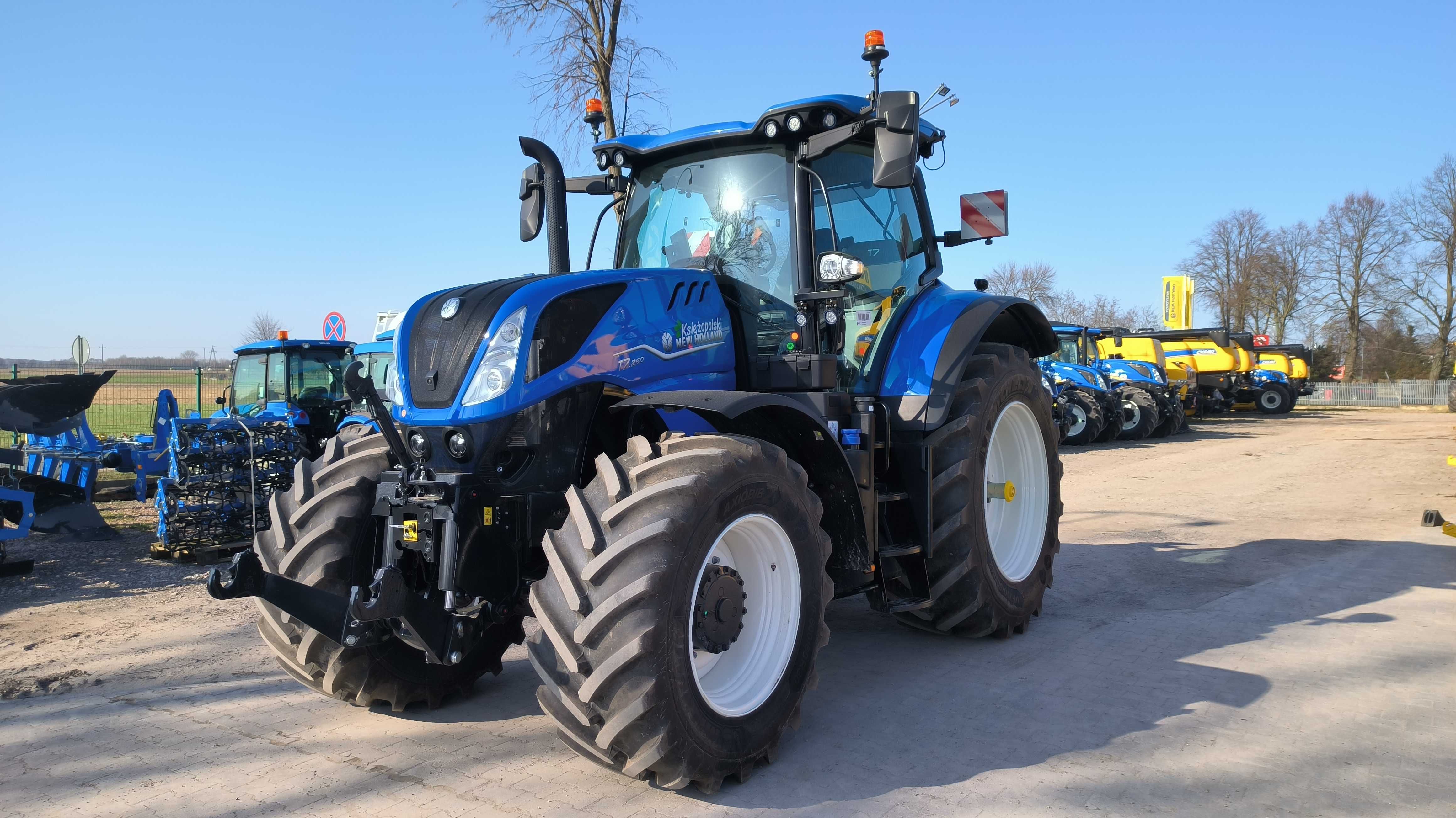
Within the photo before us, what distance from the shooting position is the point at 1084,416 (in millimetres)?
18344

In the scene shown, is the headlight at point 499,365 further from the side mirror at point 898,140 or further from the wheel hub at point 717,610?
the side mirror at point 898,140

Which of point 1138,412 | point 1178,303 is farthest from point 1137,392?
point 1178,303

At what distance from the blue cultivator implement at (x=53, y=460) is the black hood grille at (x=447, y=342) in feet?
20.3

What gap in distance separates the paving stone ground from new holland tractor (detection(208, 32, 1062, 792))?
246mm

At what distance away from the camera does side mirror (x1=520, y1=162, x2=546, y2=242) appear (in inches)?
184

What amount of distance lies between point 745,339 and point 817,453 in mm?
674

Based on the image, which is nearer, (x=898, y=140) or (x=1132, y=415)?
(x=898, y=140)

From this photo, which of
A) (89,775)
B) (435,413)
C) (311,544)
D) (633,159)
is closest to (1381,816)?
(435,413)

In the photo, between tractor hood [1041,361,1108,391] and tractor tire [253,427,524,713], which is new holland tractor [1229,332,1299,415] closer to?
tractor hood [1041,361,1108,391]

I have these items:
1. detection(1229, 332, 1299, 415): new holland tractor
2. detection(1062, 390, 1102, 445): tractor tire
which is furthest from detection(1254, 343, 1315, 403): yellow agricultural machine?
detection(1062, 390, 1102, 445): tractor tire

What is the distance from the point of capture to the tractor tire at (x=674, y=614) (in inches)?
112

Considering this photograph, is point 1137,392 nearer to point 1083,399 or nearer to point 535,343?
point 1083,399

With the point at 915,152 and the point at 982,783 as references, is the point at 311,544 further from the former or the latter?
the point at 915,152

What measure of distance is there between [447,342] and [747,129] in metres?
1.79
